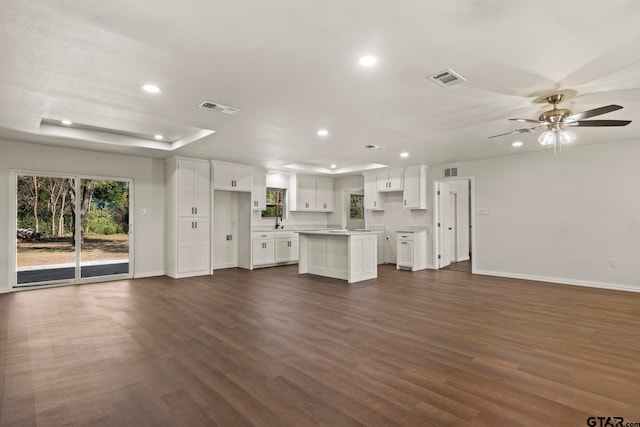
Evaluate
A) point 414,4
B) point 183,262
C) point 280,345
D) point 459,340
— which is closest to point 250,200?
point 183,262

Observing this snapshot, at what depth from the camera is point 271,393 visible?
7.35 ft

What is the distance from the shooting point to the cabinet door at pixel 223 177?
23.6 feet

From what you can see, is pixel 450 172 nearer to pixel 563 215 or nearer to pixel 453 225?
pixel 453 225

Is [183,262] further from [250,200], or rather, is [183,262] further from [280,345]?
[280,345]

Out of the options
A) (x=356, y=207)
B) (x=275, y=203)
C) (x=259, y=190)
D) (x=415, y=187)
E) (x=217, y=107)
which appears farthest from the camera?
(x=356, y=207)

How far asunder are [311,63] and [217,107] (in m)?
1.56

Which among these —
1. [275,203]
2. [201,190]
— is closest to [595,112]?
[201,190]

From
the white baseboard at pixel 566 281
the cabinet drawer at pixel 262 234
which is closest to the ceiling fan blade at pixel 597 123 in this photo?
the white baseboard at pixel 566 281

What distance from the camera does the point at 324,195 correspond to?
32.3 ft

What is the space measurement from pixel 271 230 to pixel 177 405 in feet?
20.5

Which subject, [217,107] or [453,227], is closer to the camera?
[217,107]

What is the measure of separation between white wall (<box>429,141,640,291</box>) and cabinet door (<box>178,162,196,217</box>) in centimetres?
599

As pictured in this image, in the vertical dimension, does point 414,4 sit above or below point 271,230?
above

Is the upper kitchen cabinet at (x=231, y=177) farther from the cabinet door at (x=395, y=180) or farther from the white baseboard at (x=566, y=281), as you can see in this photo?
the white baseboard at (x=566, y=281)
